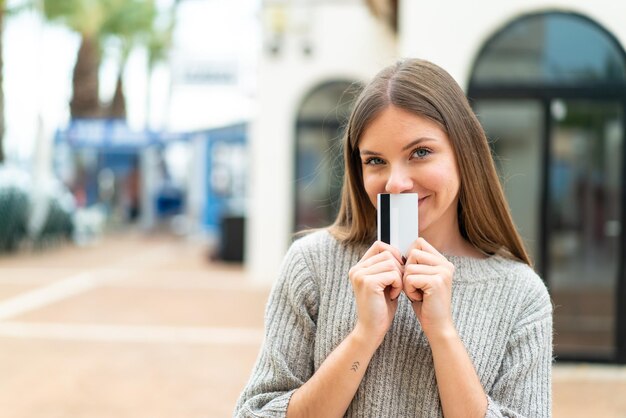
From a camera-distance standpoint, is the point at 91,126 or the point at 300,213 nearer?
the point at 300,213

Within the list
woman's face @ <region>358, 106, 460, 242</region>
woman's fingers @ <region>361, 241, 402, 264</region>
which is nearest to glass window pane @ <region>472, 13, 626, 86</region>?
woman's face @ <region>358, 106, 460, 242</region>

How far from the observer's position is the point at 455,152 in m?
1.58

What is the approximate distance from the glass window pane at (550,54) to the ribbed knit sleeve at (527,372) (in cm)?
579

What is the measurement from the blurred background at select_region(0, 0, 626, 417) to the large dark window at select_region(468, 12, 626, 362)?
13 millimetres

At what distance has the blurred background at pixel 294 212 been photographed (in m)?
6.43

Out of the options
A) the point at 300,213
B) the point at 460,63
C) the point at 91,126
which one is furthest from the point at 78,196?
the point at 460,63

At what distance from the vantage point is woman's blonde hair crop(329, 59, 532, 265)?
61.2 inches

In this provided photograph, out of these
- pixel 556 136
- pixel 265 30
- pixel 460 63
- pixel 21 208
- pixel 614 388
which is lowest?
pixel 614 388

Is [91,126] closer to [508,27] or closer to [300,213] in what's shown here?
[300,213]

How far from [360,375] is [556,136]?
242 inches

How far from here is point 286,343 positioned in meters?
1.56

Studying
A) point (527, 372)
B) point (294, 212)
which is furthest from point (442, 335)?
point (294, 212)

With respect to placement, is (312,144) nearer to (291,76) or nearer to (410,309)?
(291,76)

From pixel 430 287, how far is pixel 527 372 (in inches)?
11.3
